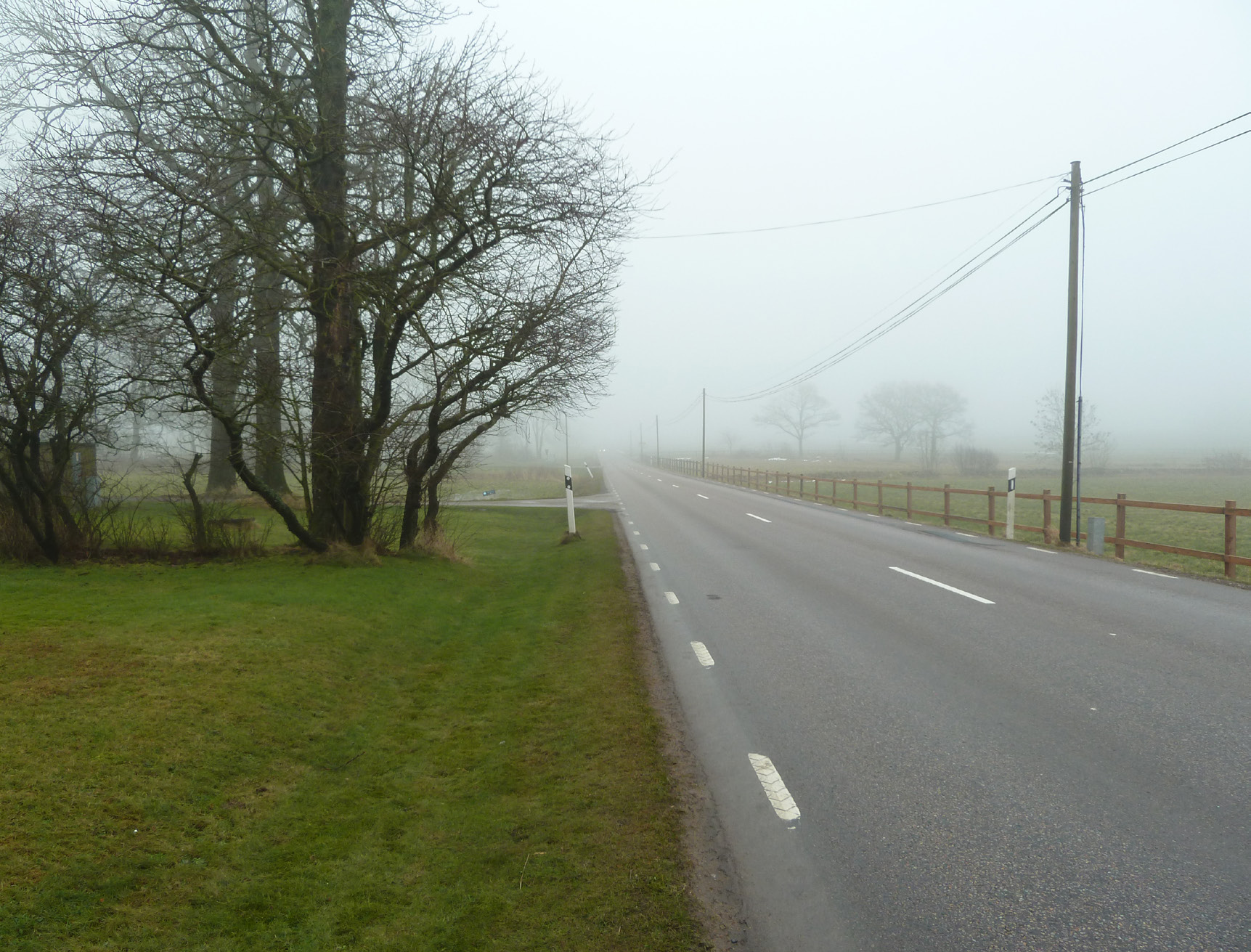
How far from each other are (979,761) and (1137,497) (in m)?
36.5

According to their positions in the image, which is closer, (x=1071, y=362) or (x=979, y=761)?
(x=979, y=761)

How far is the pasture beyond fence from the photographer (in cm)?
1171

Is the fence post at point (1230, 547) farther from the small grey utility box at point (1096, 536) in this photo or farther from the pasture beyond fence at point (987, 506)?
the small grey utility box at point (1096, 536)

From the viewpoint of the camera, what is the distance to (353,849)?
356 cm

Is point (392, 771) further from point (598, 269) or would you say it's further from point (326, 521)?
point (598, 269)

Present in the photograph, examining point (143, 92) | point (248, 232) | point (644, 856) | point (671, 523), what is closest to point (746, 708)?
point (644, 856)

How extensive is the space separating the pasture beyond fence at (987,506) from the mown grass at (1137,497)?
0.57ft

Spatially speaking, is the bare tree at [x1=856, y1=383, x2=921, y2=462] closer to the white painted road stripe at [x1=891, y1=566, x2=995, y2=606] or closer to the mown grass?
the mown grass

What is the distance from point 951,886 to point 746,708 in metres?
Result: 2.40

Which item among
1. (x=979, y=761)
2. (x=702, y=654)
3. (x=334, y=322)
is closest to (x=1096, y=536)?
(x=702, y=654)

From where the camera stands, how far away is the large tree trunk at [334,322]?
31.7ft

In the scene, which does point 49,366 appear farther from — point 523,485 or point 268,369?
point 523,485

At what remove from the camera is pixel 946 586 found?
9891 millimetres

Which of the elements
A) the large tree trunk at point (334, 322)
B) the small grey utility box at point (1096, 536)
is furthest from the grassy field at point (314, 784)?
the small grey utility box at point (1096, 536)
